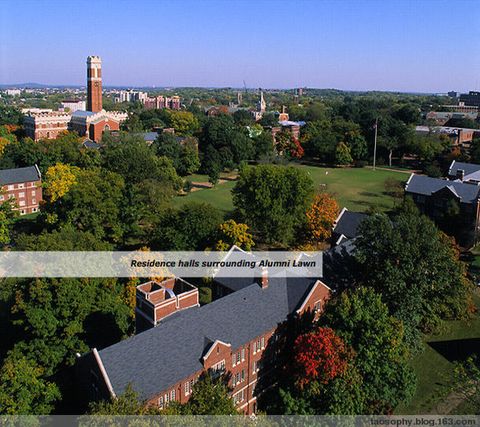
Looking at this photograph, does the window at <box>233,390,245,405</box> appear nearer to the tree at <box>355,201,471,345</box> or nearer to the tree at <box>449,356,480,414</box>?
the tree at <box>355,201,471,345</box>

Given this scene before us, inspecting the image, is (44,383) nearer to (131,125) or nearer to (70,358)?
(70,358)

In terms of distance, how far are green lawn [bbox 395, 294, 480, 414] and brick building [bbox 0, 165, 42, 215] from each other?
48590 mm

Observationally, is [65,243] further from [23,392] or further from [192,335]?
[192,335]

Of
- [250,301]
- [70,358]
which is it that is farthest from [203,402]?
[70,358]

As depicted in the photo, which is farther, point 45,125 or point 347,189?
point 45,125

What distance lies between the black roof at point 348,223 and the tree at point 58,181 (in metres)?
27.7

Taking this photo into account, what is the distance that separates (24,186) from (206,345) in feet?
154

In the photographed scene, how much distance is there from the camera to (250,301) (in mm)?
26797

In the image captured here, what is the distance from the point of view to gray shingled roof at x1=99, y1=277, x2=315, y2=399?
68.8 ft

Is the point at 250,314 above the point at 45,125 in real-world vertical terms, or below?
below

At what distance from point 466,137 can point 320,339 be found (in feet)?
341

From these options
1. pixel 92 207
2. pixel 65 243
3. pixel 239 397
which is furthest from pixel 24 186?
pixel 239 397

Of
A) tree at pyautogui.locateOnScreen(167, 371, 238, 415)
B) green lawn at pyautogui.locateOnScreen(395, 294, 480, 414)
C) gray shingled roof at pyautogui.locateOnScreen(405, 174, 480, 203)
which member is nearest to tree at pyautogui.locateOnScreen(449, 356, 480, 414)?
green lawn at pyautogui.locateOnScreen(395, 294, 480, 414)

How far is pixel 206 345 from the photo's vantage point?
2331 cm
